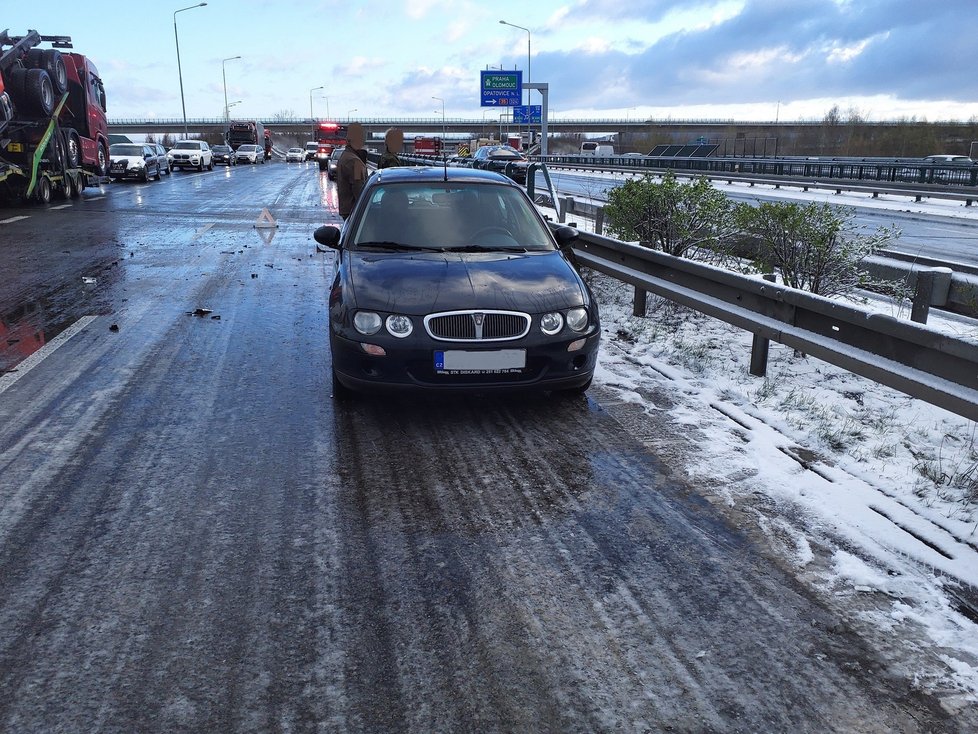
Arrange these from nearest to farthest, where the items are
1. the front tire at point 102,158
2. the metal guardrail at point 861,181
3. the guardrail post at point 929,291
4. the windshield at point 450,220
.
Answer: the guardrail post at point 929,291, the windshield at point 450,220, the metal guardrail at point 861,181, the front tire at point 102,158

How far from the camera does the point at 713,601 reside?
3070 mm

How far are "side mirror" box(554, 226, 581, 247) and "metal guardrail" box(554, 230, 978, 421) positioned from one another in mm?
1144

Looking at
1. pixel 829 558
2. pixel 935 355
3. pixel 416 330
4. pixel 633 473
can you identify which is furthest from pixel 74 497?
pixel 935 355

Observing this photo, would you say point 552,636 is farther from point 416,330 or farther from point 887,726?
point 416,330

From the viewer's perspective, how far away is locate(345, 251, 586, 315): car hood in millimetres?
4863

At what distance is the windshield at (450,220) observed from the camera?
5938 mm

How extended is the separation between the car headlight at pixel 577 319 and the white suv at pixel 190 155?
47380mm

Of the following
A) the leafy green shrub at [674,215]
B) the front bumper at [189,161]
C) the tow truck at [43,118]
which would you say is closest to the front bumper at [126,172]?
the tow truck at [43,118]

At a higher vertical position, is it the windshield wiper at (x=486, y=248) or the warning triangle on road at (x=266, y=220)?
the windshield wiper at (x=486, y=248)

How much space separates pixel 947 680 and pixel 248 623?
2.44 metres

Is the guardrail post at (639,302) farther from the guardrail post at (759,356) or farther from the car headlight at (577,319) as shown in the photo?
the car headlight at (577,319)

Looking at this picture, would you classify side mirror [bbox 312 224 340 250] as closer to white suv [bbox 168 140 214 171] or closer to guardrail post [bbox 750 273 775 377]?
guardrail post [bbox 750 273 775 377]

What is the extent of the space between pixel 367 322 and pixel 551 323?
115 centimetres

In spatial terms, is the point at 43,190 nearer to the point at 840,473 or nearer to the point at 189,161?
the point at 840,473
